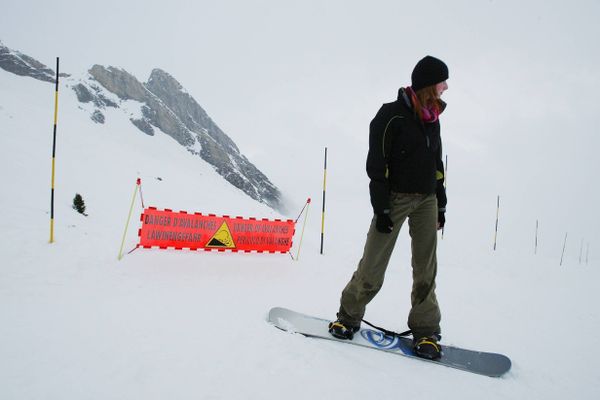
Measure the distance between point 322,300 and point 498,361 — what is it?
204cm

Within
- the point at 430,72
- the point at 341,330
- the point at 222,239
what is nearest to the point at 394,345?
the point at 341,330

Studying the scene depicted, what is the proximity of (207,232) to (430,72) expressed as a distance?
14.2ft

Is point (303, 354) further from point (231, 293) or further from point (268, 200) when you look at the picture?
point (268, 200)

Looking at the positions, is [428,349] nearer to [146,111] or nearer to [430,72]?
[430,72]

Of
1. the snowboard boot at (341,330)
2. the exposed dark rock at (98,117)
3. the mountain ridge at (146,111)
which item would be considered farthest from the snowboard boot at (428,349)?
the mountain ridge at (146,111)

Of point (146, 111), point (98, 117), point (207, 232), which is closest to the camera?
point (207, 232)

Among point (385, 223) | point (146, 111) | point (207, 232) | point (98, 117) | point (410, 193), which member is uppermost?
point (146, 111)

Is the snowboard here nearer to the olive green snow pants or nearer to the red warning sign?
the olive green snow pants

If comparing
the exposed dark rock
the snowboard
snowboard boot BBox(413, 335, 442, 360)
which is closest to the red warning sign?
the snowboard

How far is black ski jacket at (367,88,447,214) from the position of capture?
2.77m

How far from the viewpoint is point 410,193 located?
2850 millimetres

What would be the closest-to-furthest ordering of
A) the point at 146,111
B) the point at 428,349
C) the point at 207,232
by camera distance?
the point at 428,349 → the point at 207,232 → the point at 146,111

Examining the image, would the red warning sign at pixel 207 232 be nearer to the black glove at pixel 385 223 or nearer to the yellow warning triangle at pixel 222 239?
the yellow warning triangle at pixel 222 239

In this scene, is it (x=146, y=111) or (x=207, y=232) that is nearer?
(x=207, y=232)
